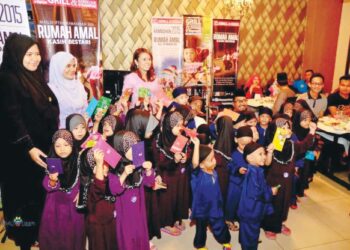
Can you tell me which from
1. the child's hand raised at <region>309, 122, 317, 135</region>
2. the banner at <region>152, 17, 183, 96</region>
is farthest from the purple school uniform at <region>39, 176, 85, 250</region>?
the banner at <region>152, 17, 183, 96</region>

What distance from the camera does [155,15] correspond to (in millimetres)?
6223

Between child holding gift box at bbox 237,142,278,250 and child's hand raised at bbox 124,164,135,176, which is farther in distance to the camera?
child holding gift box at bbox 237,142,278,250

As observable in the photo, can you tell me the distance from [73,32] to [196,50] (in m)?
2.54

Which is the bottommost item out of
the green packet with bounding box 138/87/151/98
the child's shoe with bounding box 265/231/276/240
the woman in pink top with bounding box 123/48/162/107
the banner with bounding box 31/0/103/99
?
the child's shoe with bounding box 265/231/276/240

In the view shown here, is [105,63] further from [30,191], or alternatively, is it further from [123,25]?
[30,191]

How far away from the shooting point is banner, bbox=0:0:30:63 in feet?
11.5

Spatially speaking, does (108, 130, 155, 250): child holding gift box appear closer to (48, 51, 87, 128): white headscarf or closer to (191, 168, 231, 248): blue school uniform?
(191, 168, 231, 248): blue school uniform

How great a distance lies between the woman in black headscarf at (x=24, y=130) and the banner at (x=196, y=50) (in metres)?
3.62

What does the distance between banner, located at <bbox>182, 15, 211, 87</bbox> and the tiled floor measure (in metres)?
3.16

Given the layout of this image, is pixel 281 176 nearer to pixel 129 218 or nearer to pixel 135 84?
pixel 129 218

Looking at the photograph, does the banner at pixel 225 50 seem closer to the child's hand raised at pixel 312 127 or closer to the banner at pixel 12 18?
the child's hand raised at pixel 312 127

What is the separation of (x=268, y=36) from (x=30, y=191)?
19.9ft

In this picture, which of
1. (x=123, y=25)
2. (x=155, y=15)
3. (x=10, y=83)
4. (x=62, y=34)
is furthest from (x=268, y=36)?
(x=10, y=83)

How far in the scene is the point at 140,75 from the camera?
13.9 ft
